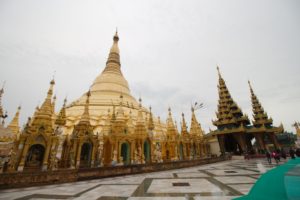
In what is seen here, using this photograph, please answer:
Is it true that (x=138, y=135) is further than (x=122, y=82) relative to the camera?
No

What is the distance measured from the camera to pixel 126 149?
14.0m

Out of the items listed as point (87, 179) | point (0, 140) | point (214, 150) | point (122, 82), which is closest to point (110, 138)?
point (87, 179)

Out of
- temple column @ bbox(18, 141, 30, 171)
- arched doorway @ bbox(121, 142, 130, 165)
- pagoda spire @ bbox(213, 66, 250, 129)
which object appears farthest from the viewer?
pagoda spire @ bbox(213, 66, 250, 129)

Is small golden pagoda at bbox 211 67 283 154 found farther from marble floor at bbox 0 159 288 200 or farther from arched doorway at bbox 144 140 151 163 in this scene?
marble floor at bbox 0 159 288 200

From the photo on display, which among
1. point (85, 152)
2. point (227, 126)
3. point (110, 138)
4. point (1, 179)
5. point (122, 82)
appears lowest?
point (1, 179)

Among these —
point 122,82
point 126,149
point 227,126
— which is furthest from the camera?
point 122,82

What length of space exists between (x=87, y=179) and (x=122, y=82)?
26302 mm

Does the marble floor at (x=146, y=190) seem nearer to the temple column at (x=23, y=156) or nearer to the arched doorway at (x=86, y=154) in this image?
the temple column at (x=23, y=156)

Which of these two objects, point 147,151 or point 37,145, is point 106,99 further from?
point 37,145

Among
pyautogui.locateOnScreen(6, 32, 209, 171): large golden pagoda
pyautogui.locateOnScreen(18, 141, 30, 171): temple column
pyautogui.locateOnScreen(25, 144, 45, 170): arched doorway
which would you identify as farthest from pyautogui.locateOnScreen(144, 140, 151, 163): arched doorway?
pyautogui.locateOnScreen(18, 141, 30, 171): temple column

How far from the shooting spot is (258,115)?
1078 inches

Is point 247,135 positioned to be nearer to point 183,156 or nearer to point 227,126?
point 227,126

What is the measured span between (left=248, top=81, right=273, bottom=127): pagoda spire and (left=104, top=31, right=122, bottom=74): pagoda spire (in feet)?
95.0

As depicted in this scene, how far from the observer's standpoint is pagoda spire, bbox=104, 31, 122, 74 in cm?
3560
